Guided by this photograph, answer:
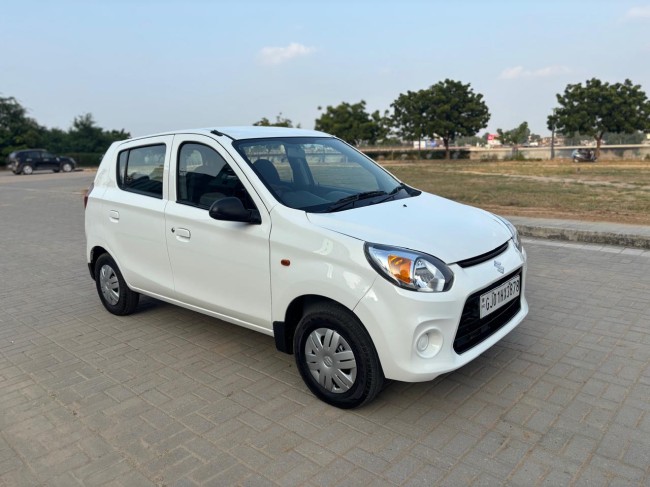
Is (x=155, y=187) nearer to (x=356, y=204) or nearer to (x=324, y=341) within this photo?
(x=356, y=204)

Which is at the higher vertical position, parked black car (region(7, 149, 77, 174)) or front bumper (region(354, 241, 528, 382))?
parked black car (region(7, 149, 77, 174))

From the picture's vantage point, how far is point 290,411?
322 cm

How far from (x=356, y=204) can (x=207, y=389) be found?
1.64 metres

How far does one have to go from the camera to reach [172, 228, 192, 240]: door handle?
396cm

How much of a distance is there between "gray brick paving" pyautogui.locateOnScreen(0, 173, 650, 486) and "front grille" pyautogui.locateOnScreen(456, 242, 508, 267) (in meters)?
0.88

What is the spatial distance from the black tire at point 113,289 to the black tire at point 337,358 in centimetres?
238

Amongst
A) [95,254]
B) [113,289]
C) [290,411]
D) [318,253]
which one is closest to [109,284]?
[113,289]

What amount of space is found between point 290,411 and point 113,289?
270 centimetres

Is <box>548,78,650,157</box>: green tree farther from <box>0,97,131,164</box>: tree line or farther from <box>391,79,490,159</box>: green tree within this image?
<box>0,97,131,164</box>: tree line

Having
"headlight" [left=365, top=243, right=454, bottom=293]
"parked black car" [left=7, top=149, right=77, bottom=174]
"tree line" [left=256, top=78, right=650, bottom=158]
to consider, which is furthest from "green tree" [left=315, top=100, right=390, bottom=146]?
"headlight" [left=365, top=243, right=454, bottom=293]

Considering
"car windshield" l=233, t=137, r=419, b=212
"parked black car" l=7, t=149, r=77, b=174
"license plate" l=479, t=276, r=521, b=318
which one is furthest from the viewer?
"parked black car" l=7, t=149, r=77, b=174

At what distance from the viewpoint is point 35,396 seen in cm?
354

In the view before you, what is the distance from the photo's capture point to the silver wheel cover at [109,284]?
5.02 m

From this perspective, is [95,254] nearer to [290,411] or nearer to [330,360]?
[290,411]
